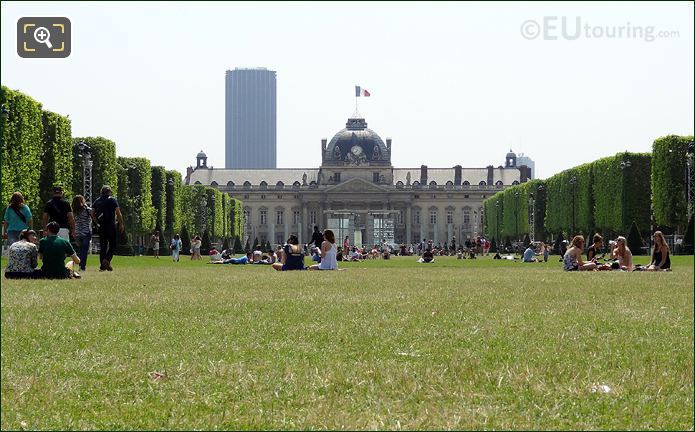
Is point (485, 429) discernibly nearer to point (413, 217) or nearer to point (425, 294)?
point (425, 294)

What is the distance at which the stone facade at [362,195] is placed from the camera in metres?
145

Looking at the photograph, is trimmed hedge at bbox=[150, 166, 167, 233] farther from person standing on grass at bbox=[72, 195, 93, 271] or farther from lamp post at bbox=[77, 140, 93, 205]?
person standing on grass at bbox=[72, 195, 93, 271]

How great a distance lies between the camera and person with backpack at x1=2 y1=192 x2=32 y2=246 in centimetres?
1672

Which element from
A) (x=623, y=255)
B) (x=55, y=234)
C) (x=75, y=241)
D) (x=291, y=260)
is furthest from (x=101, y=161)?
(x=55, y=234)

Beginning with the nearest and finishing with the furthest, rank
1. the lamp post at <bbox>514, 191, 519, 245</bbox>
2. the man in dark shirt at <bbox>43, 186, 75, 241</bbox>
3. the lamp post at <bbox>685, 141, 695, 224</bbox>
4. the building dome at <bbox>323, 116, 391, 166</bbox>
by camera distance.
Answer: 1. the man in dark shirt at <bbox>43, 186, 75, 241</bbox>
2. the lamp post at <bbox>685, 141, 695, 224</bbox>
3. the lamp post at <bbox>514, 191, 519, 245</bbox>
4. the building dome at <bbox>323, 116, 391, 166</bbox>

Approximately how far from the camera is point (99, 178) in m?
52.8

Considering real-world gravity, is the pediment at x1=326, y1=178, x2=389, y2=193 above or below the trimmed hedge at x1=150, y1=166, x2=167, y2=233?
above

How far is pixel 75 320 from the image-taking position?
30.6 feet

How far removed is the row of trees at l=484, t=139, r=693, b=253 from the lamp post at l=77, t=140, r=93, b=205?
818 inches

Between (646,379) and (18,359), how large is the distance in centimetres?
361

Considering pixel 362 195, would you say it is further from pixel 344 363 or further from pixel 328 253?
pixel 344 363

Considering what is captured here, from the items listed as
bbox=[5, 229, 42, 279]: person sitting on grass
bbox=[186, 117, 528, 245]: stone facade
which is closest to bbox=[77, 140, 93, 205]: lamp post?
bbox=[5, 229, 42, 279]: person sitting on grass

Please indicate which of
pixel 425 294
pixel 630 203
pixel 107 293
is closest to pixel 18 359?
pixel 107 293

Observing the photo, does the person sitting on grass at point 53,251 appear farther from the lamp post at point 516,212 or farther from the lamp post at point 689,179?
the lamp post at point 516,212
